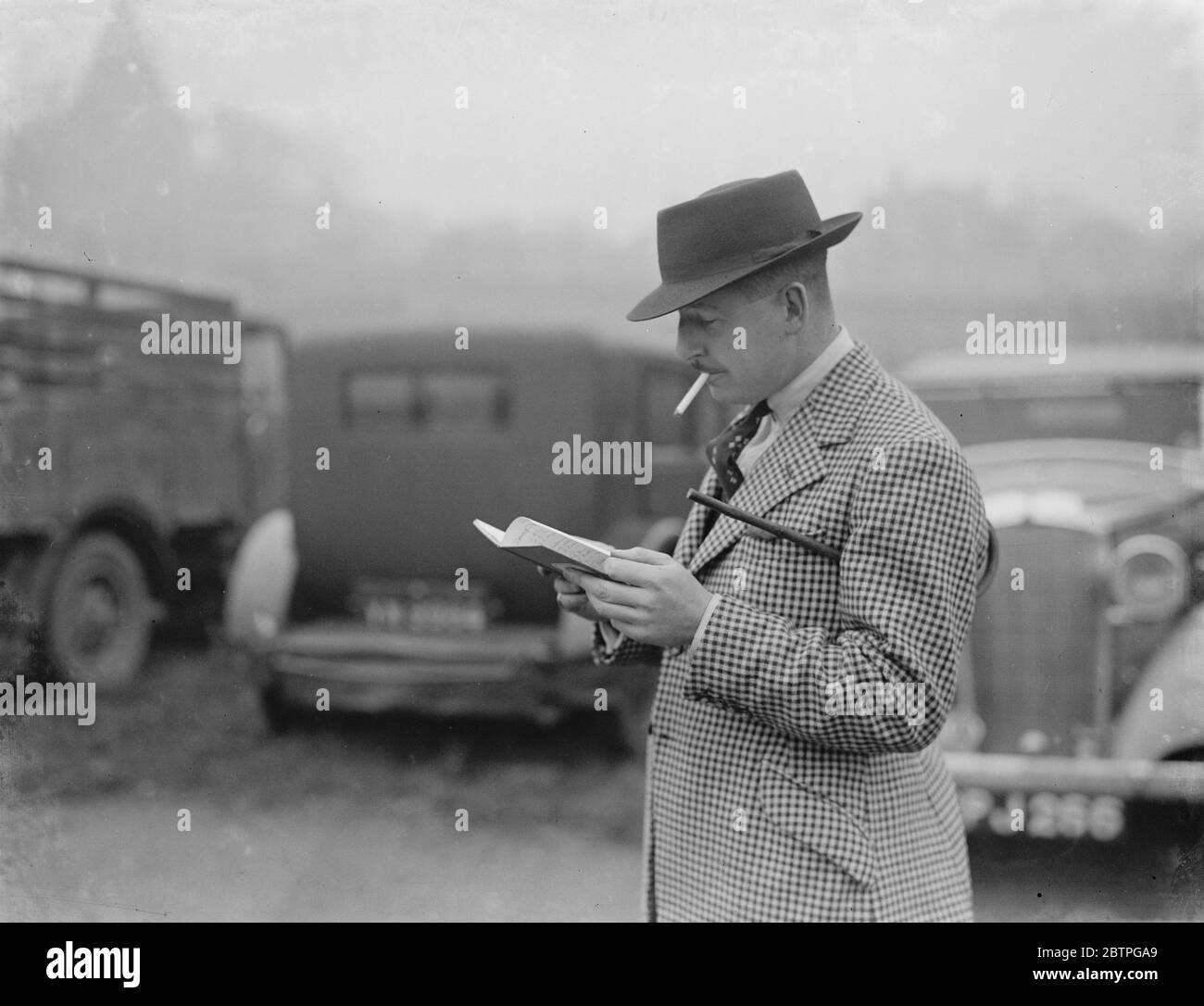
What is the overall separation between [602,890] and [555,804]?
65 cm

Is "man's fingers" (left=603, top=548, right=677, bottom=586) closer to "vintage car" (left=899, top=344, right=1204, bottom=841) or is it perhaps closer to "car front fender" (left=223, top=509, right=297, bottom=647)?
"vintage car" (left=899, top=344, right=1204, bottom=841)

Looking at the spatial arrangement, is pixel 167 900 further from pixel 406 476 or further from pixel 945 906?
pixel 945 906

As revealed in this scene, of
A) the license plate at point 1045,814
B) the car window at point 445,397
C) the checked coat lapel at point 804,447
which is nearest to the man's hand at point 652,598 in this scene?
the checked coat lapel at point 804,447

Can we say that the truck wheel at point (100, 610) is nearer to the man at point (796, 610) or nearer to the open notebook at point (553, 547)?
the open notebook at point (553, 547)

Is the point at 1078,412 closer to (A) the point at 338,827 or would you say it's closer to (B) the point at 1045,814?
(B) the point at 1045,814

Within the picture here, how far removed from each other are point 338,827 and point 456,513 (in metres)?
1.33

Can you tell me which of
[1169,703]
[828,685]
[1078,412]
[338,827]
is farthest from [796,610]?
[338,827]

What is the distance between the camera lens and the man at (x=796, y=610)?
1516mm

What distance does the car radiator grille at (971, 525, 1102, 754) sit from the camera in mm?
3377

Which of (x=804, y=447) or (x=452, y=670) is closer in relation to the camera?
(x=804, y=447)

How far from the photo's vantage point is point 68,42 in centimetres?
317

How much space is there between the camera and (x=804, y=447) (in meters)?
1.66

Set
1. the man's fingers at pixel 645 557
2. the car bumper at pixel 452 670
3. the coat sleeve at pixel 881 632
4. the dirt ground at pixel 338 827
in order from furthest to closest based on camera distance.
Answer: the car bumper at pixel 452 670
the dirt ground at pixel 338 827
the man's fingers at pixel 645 557
the coat sleeve at pixel 881 632
